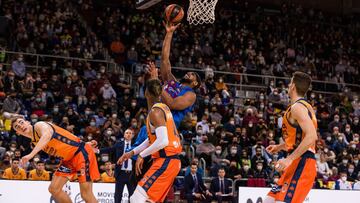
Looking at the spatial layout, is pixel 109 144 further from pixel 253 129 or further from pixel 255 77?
pixel 255 77

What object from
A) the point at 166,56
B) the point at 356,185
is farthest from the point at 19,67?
the point at 166,56

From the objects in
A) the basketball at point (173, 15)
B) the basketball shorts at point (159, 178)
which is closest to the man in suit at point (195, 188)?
the basketball at point (173, 15)

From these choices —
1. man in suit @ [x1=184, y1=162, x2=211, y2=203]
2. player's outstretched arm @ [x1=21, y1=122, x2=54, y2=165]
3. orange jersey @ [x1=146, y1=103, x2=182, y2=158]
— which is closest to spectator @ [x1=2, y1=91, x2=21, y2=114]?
man in suit @ [x1=184, y1=162, x2=211, y2=203]

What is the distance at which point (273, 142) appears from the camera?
1741cm

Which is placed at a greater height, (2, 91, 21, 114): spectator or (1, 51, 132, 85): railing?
(1, 51, 132, 85): railing

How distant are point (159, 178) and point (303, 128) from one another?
5.45ft

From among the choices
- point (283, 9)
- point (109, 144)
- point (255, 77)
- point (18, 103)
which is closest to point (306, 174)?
point (109, 144)

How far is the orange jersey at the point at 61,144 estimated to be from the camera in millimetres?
8656

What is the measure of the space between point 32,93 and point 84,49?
3827mm

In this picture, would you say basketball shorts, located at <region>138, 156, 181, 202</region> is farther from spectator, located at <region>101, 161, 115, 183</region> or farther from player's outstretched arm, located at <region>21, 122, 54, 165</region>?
spectator, located at <region>101, 161, 115, 183</region>

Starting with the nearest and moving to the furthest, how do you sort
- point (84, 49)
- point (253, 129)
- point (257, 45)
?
point (253, 129), point (84, 49), point (257, 45)

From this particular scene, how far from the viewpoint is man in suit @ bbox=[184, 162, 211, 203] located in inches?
571

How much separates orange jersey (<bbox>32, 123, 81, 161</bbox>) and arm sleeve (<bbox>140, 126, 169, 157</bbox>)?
2186mm

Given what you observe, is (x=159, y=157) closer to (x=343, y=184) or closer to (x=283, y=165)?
(x=283, y=165)
